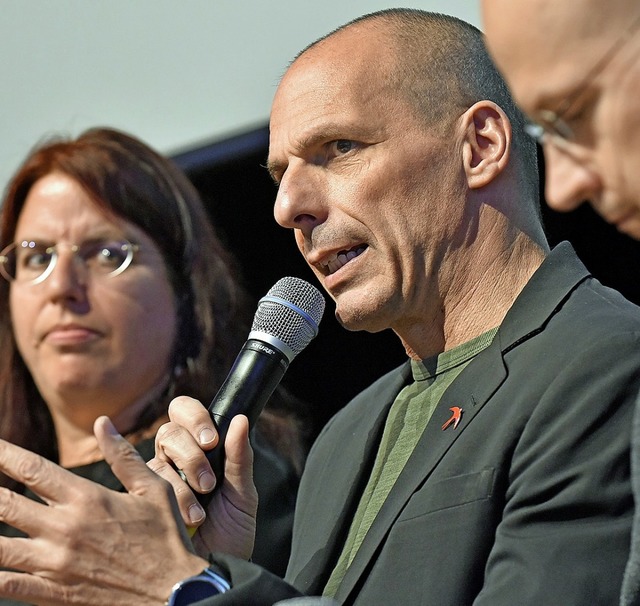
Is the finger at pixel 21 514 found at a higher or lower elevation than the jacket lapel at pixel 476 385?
higher

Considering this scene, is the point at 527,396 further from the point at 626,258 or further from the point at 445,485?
the point at 626,258

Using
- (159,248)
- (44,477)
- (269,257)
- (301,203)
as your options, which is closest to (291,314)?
(301,203)

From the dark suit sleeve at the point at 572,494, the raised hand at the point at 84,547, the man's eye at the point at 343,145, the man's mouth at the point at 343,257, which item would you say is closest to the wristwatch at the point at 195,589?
the raised hand at the point at 84,547

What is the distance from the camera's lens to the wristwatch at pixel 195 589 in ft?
6.18

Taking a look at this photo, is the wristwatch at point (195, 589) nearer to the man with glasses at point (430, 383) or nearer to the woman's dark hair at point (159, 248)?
the man with glasses at point (430, 383)

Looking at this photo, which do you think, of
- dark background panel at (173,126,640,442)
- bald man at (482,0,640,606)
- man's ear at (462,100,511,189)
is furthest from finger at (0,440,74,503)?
dark background panel at (173,126,640,442)

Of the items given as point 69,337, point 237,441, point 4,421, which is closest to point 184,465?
point 237,441

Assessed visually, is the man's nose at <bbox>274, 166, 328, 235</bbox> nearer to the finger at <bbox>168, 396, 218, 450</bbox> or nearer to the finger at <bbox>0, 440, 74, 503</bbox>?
the finger at <bbox>168, 396, 218, 450</bbox>

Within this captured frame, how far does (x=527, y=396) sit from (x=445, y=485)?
0.21 meters

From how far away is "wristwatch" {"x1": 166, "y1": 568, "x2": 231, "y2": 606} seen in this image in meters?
1.88

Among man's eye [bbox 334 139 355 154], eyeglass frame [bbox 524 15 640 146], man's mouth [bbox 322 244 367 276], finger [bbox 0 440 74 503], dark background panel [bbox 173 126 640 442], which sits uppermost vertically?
eyeglass frame [bbox 524 15 640 146]

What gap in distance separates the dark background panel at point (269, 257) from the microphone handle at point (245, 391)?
1644mm

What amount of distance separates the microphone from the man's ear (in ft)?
1.46

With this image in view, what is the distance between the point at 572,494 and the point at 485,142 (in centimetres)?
88
